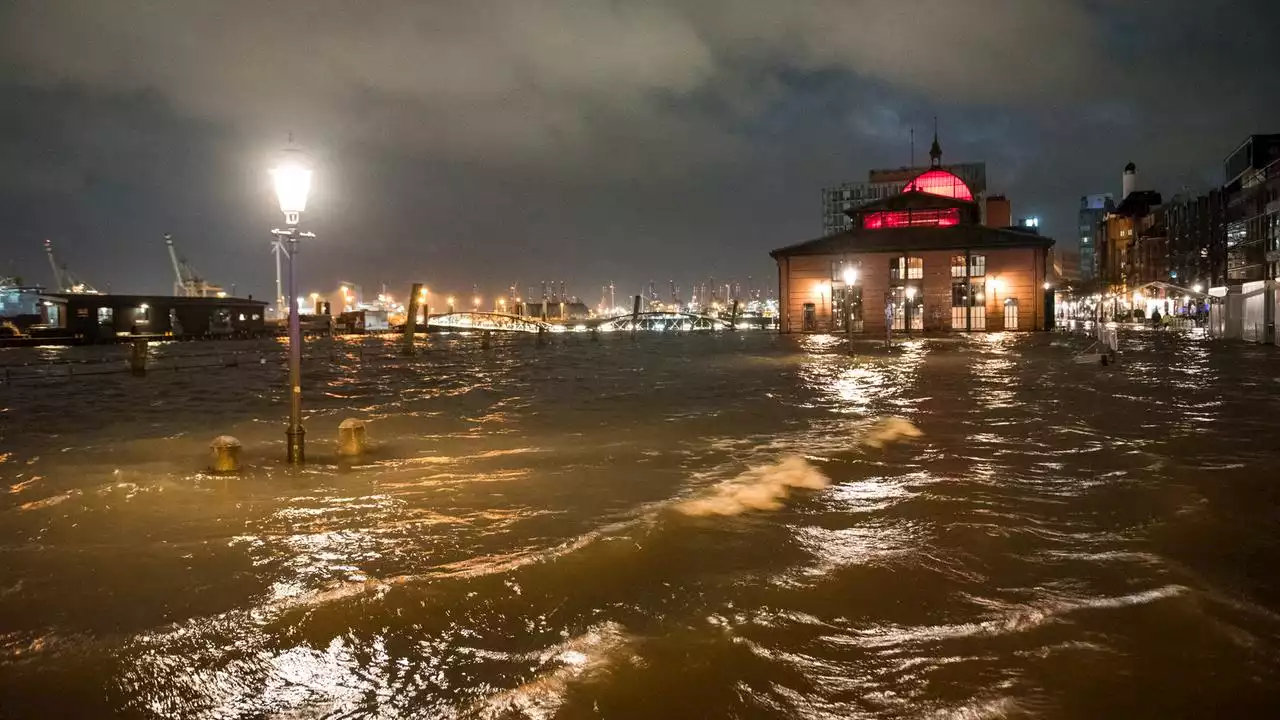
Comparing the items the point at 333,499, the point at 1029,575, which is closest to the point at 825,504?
the point at 1029,575

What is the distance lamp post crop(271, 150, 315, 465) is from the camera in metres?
10.9

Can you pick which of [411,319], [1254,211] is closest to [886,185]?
[1254,211]

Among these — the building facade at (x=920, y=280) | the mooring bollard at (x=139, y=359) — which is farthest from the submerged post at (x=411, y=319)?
the building facade at (x=920, y=280)

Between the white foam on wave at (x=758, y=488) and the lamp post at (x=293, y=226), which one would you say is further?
the lamp post at (x=293, y=226)

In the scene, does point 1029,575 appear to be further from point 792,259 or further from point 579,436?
point 792,259

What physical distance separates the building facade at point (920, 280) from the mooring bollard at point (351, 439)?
171 feet

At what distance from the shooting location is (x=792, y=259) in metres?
64.6

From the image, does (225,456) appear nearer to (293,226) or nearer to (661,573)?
(293,226)

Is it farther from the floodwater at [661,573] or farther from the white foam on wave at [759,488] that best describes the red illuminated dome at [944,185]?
the white foam on wave at [759,488]

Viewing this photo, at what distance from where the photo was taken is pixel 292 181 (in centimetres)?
1092

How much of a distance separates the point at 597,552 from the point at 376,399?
15.7 metres

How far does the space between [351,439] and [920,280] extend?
5759 cm

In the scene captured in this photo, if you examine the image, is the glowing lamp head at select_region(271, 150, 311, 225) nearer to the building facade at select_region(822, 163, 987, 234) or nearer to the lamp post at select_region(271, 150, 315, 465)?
the lamp post at select_region(271, 150, 315, 465)

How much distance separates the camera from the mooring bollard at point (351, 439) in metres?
11.8
